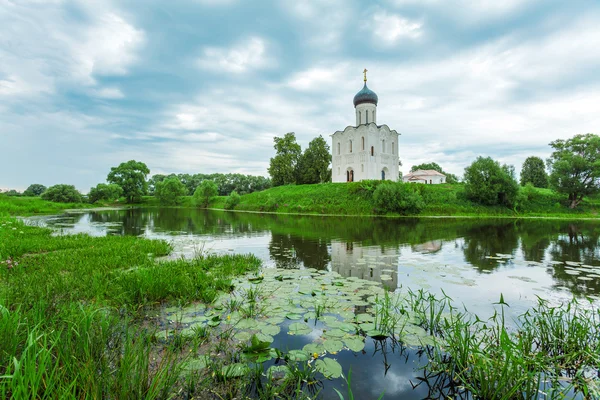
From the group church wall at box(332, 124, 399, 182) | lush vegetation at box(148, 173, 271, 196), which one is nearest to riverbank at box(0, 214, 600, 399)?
church wall at box(332, 124, 399, 182)

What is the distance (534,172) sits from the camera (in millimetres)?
60312

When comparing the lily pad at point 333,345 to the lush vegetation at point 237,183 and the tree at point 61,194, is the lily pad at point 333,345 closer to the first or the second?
the tree at point 61,194

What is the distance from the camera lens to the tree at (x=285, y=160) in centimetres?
5591

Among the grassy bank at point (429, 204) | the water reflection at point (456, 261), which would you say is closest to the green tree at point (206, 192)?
the grassy bank at point (429, 204)

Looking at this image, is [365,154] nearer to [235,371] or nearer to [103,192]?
[235,371]

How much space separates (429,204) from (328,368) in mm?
34589

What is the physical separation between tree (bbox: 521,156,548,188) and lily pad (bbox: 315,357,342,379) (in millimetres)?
72985

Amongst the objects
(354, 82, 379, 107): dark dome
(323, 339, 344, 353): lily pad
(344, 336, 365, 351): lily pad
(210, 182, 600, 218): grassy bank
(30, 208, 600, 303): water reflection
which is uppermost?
(354, 82, 379, 107): dark dome

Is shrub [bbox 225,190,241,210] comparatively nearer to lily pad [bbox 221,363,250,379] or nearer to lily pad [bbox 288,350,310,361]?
lily pad [bbox 288,350,310,361]

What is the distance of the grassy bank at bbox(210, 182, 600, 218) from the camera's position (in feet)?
111

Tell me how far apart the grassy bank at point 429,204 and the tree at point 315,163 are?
11502 mm

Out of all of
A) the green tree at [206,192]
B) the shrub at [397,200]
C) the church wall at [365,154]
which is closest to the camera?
the shrub at [397,200]

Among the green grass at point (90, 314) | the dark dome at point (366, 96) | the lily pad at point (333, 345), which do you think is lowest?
the lily pad at point (333, 345)

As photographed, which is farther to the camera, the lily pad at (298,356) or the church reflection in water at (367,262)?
the church reflection in water at (367,262)
